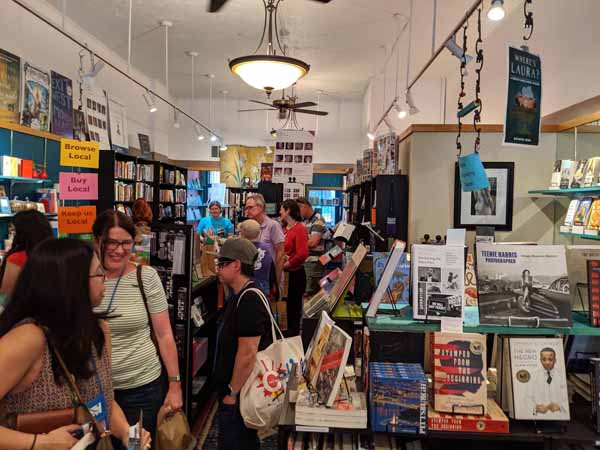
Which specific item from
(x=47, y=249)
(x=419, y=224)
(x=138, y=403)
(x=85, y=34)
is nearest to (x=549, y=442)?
(x=138, y=403)

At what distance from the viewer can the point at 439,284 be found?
2.05 m

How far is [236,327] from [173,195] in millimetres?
8559

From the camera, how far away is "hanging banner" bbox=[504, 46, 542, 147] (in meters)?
2.28

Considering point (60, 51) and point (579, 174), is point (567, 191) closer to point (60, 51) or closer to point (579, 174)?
point (579, 174)

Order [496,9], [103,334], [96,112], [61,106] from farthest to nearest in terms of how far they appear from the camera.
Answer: [61,106]
[96,112]
[496,9]
[103,334]

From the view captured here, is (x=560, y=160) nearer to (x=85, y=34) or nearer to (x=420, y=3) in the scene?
(x=420, y=3)

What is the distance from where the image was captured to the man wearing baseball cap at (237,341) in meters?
2.38

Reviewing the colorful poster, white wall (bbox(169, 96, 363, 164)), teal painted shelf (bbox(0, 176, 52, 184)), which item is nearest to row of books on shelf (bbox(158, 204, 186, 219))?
white wall (bbox(169, 96, 363, 164))

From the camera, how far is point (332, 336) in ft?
6.62

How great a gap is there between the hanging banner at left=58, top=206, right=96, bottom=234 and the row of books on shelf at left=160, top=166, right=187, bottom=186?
6409mm

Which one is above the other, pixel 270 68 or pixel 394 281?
pixel 270 68

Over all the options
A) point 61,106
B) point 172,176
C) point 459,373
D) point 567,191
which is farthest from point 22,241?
point 172,176

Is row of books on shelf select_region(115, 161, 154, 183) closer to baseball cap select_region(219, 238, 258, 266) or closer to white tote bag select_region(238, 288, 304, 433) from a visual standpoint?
baseball cap select_region(219, 238, 258, 266)

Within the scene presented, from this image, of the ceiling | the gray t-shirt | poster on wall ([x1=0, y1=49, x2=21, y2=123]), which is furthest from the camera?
the ceiling
